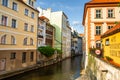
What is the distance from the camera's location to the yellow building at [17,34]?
80.9 feet

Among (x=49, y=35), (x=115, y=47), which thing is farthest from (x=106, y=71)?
(x=49, y=35)

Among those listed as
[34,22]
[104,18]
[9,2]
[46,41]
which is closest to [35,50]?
[34,22]

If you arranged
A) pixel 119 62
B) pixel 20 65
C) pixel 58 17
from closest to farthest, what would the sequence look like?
pixel 119 62, pixel 20 65, pixel 58 17

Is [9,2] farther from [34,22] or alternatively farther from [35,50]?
[35,50]

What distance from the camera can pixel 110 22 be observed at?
2930 cm

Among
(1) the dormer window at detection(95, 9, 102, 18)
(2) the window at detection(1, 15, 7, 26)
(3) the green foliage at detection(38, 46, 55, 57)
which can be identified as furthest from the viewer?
(3) the green foliage at detection(38, 46, 55, 57)

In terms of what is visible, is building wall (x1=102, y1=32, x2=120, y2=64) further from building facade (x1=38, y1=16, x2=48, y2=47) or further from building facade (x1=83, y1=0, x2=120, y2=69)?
building facade (x1=38, y1=16, x2=48, y2=47)

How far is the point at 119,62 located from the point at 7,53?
58.7 feet

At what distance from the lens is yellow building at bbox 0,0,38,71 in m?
24.7

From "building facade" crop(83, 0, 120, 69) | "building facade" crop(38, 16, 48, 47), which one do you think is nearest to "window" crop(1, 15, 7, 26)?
"building facade" crop(83, 0, 120, 69)

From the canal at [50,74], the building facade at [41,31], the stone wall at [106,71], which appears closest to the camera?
the stone wall at [106,71]

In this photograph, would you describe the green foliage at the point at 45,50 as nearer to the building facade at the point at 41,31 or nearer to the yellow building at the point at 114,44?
the building facade at the point at 41,31

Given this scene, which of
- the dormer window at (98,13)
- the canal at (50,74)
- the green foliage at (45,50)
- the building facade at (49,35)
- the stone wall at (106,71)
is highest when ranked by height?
the dormer window at (98,13)

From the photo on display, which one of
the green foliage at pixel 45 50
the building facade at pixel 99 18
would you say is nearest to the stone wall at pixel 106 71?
the building facade at pixel 99 18
